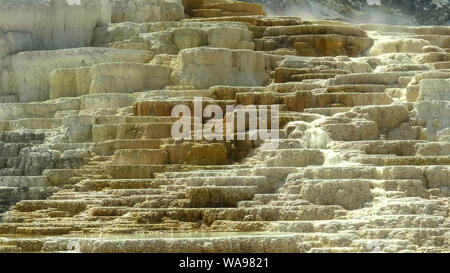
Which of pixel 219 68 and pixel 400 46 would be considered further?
pixel 400 46

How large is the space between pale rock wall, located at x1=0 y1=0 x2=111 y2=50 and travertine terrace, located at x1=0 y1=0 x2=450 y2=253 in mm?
32

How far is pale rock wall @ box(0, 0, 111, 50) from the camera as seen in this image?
25.0 m

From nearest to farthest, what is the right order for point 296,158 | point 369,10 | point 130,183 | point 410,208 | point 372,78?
point 410,208
point 130,183
point 296,158
point 372,78
point 369,10

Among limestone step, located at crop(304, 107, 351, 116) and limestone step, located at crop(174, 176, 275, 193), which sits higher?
limestone step, located at crop(304, 107, 351, 116)

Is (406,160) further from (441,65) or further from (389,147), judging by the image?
(441,65)

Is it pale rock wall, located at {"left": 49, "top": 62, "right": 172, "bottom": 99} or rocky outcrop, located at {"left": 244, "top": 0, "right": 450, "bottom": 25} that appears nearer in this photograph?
pale rock wall, located at {"left": 49, "top": 62, "right": 172, "bottom": 99}

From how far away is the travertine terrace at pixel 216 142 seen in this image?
14781 mm

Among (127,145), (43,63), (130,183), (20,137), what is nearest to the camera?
(130,183)

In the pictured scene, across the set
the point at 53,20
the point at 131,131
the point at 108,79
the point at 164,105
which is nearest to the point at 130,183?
the point at 131,131

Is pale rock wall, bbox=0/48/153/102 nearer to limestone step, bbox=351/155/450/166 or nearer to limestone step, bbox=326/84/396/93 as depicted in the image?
limestone step, bbox=326/84/396/93

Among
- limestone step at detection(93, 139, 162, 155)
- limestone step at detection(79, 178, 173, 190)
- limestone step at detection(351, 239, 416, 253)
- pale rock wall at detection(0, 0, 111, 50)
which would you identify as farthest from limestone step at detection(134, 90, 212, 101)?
limestone step at detection(351, 239, 416, 253)

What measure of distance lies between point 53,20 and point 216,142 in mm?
8945

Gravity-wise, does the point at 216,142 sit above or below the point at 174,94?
below

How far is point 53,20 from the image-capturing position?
1002 inches
